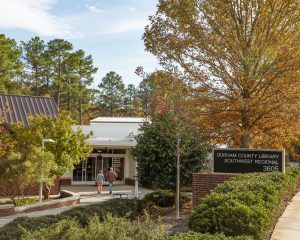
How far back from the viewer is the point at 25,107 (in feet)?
96.1

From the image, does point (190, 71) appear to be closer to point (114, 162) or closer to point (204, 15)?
point (204, 15)

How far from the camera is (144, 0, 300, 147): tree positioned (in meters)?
15.2

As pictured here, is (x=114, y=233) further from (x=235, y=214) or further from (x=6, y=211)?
(x=6, y=211)

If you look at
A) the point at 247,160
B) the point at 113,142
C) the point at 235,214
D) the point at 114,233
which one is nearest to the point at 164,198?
the point at 247,160

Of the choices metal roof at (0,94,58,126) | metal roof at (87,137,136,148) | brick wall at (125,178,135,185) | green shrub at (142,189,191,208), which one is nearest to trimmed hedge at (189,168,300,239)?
green shrub at (142,189,191,208)

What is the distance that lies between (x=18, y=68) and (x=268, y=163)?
153 feet

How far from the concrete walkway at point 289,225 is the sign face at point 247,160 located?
1711 millimetres

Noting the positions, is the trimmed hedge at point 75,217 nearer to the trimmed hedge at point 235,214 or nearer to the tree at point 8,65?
the trimmed hedge at point 235,214

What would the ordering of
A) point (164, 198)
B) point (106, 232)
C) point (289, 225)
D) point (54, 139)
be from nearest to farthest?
point (106, 232) → point (289, 225) → point (164, 198) → point (54, 139)

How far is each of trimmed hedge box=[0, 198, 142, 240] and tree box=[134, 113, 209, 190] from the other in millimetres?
1760

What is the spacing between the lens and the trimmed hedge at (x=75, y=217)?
10758 millimetres

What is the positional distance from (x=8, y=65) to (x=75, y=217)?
4431cm

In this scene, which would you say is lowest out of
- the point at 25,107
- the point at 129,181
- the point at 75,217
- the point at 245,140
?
the point at 129,181

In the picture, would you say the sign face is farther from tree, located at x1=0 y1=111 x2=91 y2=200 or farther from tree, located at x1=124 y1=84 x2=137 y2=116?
tree, located at x1=124 y1=84 x2=137 y2=116
